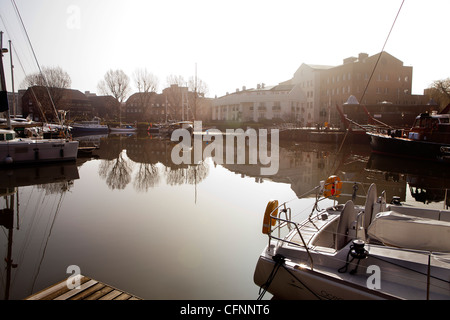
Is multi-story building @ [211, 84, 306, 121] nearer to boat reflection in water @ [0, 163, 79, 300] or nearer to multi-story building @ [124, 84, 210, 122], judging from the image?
multi-story building @ [124, 84, 210, 122]

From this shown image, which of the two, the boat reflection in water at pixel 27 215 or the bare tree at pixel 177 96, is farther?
the bare tree at pixel 177 96

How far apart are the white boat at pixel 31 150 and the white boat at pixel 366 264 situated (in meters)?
22.1

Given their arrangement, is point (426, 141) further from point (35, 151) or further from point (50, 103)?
point (50, 103)

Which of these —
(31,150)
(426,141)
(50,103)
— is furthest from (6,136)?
(50,103)

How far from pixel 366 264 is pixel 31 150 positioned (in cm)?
2421

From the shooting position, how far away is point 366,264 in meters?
5.23

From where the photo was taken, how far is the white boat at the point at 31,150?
71.9ft

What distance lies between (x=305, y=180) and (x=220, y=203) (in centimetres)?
733

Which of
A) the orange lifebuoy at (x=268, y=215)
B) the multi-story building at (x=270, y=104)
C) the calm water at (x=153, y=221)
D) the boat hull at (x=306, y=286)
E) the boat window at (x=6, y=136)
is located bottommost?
the calm water at (x=153, y=221)

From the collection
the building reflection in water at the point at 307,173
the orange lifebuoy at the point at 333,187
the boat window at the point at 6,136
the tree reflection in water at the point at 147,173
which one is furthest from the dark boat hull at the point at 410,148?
the boat window at the point at 6,136

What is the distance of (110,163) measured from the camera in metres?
25.5

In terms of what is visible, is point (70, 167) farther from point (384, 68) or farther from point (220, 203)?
point (384, 68)

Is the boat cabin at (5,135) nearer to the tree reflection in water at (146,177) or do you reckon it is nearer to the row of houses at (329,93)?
the tree reflection in water at (146,177)
